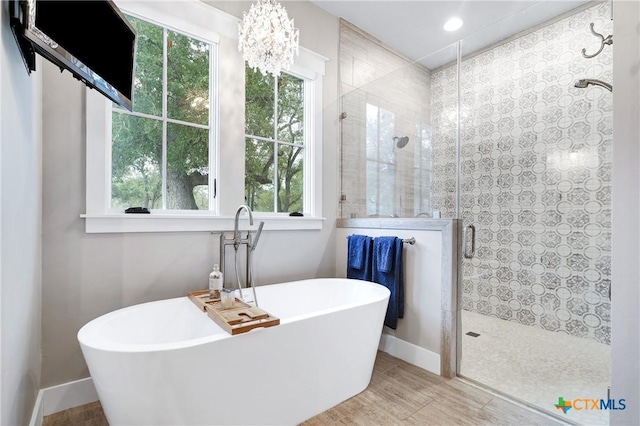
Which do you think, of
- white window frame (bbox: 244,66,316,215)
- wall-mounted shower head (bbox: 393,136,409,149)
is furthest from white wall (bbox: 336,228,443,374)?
white window frame (bbox: 244,66,316,215)

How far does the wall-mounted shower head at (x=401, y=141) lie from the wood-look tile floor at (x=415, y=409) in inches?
70.2

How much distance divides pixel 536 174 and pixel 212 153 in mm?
2353

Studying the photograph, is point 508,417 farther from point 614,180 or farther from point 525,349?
point 614,180

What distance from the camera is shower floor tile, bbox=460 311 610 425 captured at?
176 centimetres

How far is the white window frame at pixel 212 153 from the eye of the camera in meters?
1.75

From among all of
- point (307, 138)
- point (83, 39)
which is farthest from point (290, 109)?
point (83, 39)

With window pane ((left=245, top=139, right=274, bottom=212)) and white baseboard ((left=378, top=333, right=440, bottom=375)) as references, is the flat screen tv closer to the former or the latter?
window pane ((left=245, top=139, right=274, bottom=212))

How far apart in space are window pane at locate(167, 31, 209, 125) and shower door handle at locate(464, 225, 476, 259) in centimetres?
207

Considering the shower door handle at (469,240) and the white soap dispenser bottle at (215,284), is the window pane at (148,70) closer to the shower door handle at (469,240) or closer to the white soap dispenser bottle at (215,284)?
the white soap dispenser bottle at (215,284)

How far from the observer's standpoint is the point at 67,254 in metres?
1.69

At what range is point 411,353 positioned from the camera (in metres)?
2.29

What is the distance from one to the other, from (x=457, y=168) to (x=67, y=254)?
255 cm

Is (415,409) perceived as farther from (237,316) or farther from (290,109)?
(290,109)

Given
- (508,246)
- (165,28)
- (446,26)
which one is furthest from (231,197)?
(446,26)
